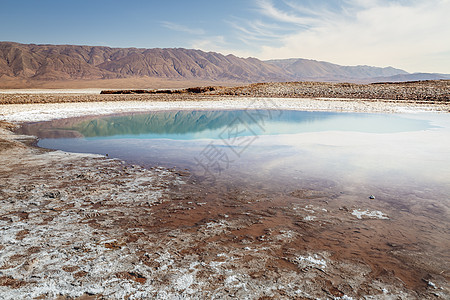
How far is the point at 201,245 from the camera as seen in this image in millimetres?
3611

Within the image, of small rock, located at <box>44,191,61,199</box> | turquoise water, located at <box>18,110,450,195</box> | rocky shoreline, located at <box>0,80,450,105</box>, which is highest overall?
rocky shoreline, located at <box>0,80,450,105</box>

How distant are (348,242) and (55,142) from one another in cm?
963

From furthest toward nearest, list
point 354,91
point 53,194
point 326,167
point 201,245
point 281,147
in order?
point 354,91 → point 281,147 → point 326,167 → point 53,194 → point 201,245

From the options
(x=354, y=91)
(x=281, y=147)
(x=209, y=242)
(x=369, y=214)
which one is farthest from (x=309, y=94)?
(x=209, y=242)

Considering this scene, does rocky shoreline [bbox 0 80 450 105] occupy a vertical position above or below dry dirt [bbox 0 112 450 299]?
above

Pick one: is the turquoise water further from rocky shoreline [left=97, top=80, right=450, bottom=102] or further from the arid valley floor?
rocky shoreline [left=97, top=80, right=450, bottom=102]

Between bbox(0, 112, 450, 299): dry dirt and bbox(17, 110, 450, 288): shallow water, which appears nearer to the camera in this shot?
bbox(0, 112, 450, 299): dry dirt

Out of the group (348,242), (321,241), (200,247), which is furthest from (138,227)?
(348,242)

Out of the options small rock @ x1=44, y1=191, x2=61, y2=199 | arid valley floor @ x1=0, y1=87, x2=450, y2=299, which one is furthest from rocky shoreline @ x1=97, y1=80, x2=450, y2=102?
small rock @ x1=44, y1=191, x2=61, y2=199

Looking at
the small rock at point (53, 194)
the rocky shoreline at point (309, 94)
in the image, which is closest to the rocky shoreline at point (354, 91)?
the rocky shoreline at point (309, 94)

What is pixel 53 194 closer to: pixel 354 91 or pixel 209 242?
pixel 209 242

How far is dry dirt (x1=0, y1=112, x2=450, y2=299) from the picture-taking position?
2873mm

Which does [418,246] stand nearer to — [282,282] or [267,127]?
[282,282]

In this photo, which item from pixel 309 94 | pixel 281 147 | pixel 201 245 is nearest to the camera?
pixel 201 245
